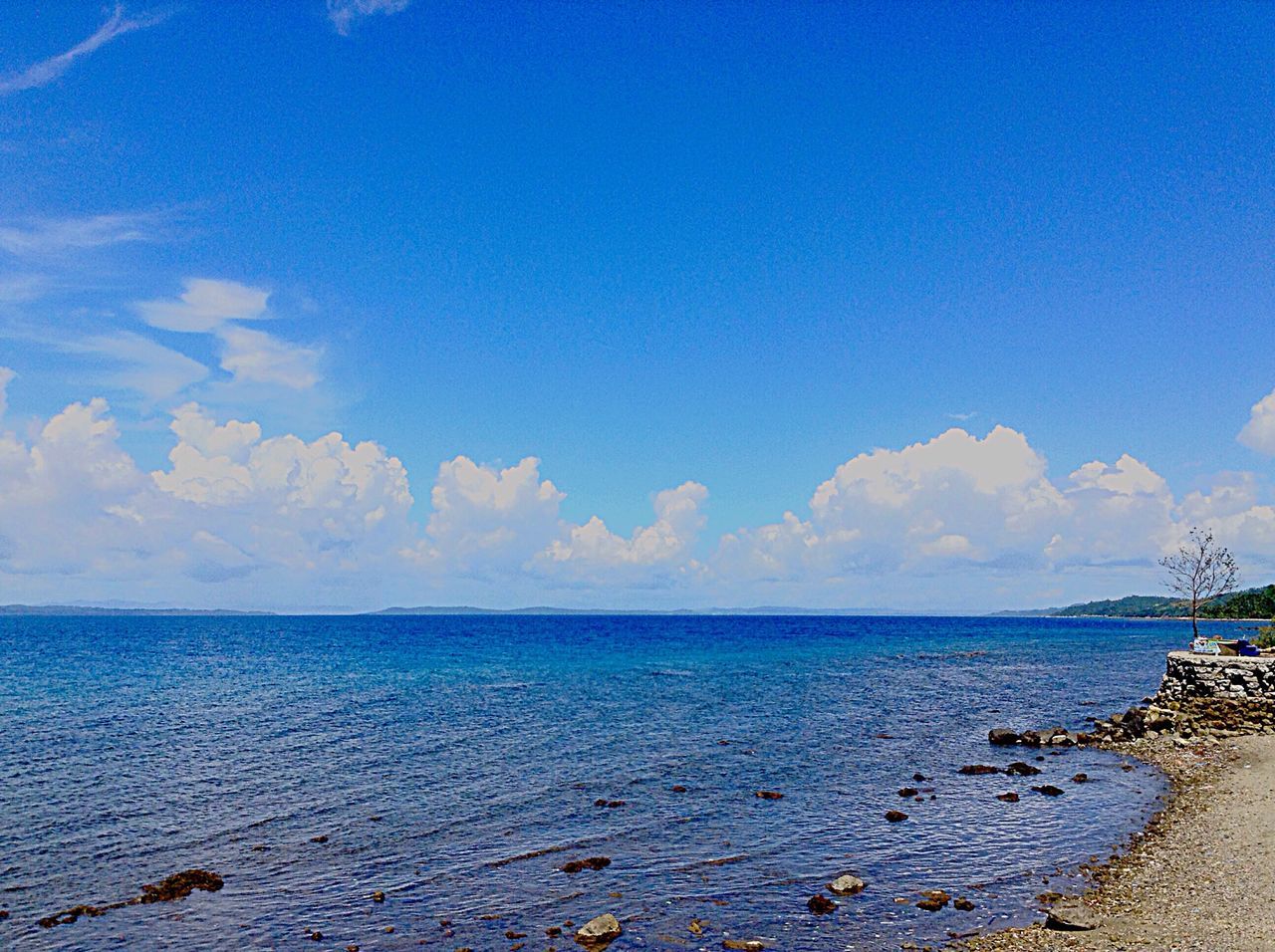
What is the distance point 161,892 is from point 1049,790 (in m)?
36.7

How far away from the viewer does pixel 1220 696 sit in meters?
50.3

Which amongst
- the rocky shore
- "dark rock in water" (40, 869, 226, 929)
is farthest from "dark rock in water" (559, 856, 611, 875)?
the rocky shore

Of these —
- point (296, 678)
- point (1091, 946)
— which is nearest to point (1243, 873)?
point (1091, 946)

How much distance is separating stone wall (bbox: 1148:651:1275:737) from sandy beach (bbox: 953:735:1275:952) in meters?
12.6

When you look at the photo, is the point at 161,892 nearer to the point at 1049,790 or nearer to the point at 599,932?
the point at 599,932

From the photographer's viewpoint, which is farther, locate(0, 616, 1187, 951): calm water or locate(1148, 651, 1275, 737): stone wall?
locate(1148, 651, 1275, 737): stone wall

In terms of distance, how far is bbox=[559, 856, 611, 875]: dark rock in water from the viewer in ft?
91.3

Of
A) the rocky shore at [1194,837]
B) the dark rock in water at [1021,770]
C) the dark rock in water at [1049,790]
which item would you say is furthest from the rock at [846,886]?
the dark rock in water at [1021,770]

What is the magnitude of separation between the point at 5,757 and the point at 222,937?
3171 cm

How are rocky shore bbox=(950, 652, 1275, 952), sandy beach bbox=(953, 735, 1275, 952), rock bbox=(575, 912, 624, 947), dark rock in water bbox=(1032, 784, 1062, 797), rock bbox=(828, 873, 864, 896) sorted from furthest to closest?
dark rock in water bbox=(1032, 784, 1062, 797)
rock bbox=(828, 873, 864, 896)
rock bbox=(575, 912, 624, 947)
rocky shore bbox=(950, 652, 1275, 952)
sandy beach bbox=(953, 735, 1275, 952)

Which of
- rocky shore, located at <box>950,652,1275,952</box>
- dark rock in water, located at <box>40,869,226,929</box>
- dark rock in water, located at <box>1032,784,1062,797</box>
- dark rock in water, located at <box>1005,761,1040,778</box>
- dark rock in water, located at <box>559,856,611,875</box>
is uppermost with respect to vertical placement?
rocky shore, located at <box>950,652,1275,952</box>

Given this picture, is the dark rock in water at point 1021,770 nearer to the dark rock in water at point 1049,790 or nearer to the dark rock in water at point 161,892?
the dark rock in water at point 1049,790

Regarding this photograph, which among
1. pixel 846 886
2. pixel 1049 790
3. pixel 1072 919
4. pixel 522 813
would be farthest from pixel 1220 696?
pixel 522 813

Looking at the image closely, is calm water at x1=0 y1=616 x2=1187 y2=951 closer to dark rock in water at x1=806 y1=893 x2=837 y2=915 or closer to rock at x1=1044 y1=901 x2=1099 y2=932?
dark rock in water at x1=806 y1=893 x2=837 y2=915
